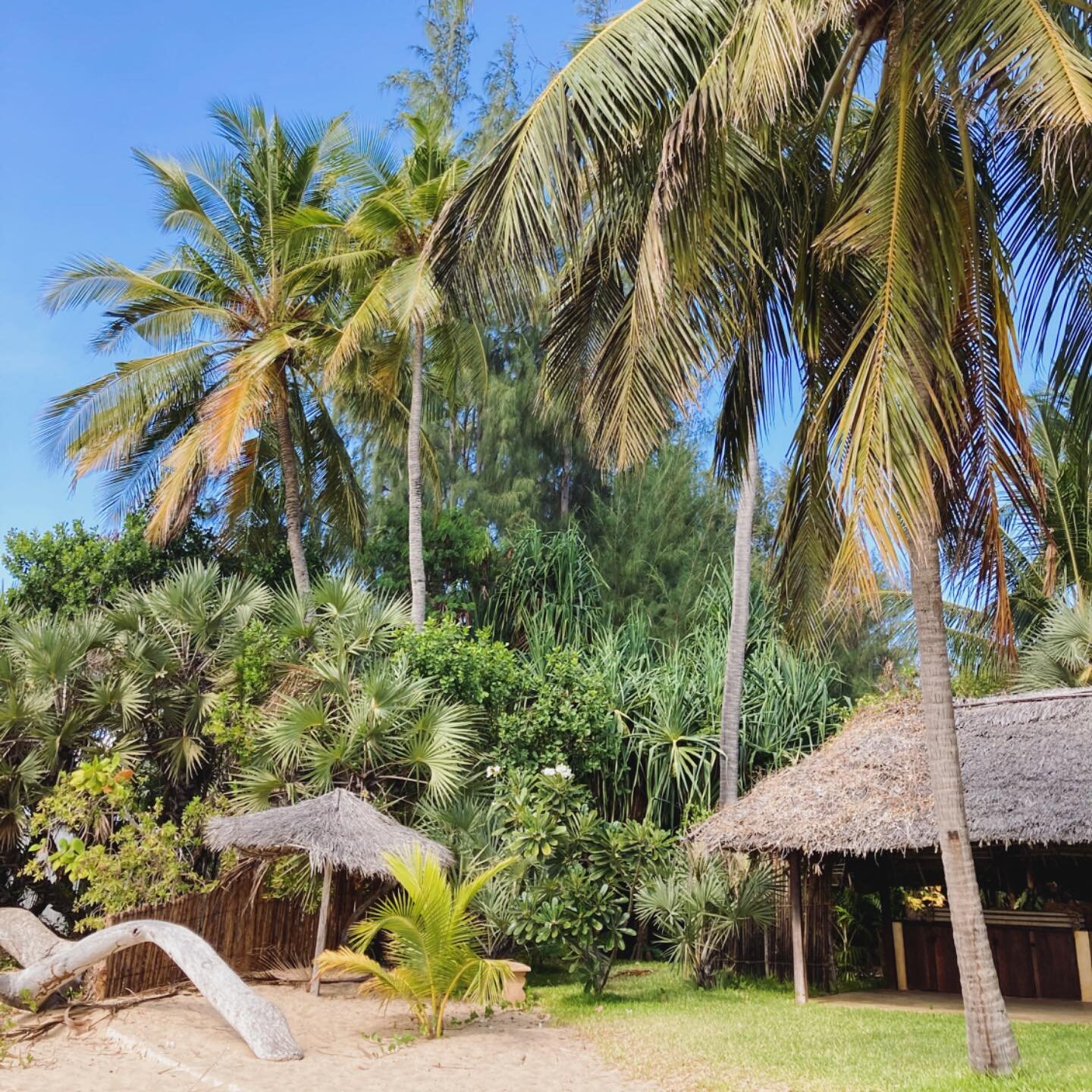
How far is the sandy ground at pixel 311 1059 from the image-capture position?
7.59 m

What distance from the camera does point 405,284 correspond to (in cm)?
1446

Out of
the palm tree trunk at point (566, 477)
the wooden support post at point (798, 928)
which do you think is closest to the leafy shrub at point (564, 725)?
the wooden support post at point (798, 928)

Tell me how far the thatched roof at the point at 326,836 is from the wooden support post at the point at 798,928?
151 inches

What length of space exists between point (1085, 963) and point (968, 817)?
6.57 ft

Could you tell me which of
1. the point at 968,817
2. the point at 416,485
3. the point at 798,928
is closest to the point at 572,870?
the point at 798,928

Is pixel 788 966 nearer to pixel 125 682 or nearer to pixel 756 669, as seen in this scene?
pixel 756 669

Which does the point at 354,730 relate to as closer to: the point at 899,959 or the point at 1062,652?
the point at 899,959

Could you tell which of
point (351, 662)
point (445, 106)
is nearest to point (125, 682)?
point (351, 662)

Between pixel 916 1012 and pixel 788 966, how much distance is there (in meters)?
3.33

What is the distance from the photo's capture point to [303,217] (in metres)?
15.9

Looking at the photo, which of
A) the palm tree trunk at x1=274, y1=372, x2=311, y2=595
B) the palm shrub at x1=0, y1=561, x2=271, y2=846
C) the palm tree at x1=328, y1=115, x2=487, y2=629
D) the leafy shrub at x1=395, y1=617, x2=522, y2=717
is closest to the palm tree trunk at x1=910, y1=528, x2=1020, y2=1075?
the leafy shrub at x1=395, y1=617, x2=522, y2=717

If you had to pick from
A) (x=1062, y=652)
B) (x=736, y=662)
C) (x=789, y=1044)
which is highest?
(x=1062, y=652)

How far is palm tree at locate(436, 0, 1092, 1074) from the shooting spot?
6.16 metres

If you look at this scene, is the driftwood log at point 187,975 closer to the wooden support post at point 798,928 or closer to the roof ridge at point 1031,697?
the wooden support post at point 798,928
